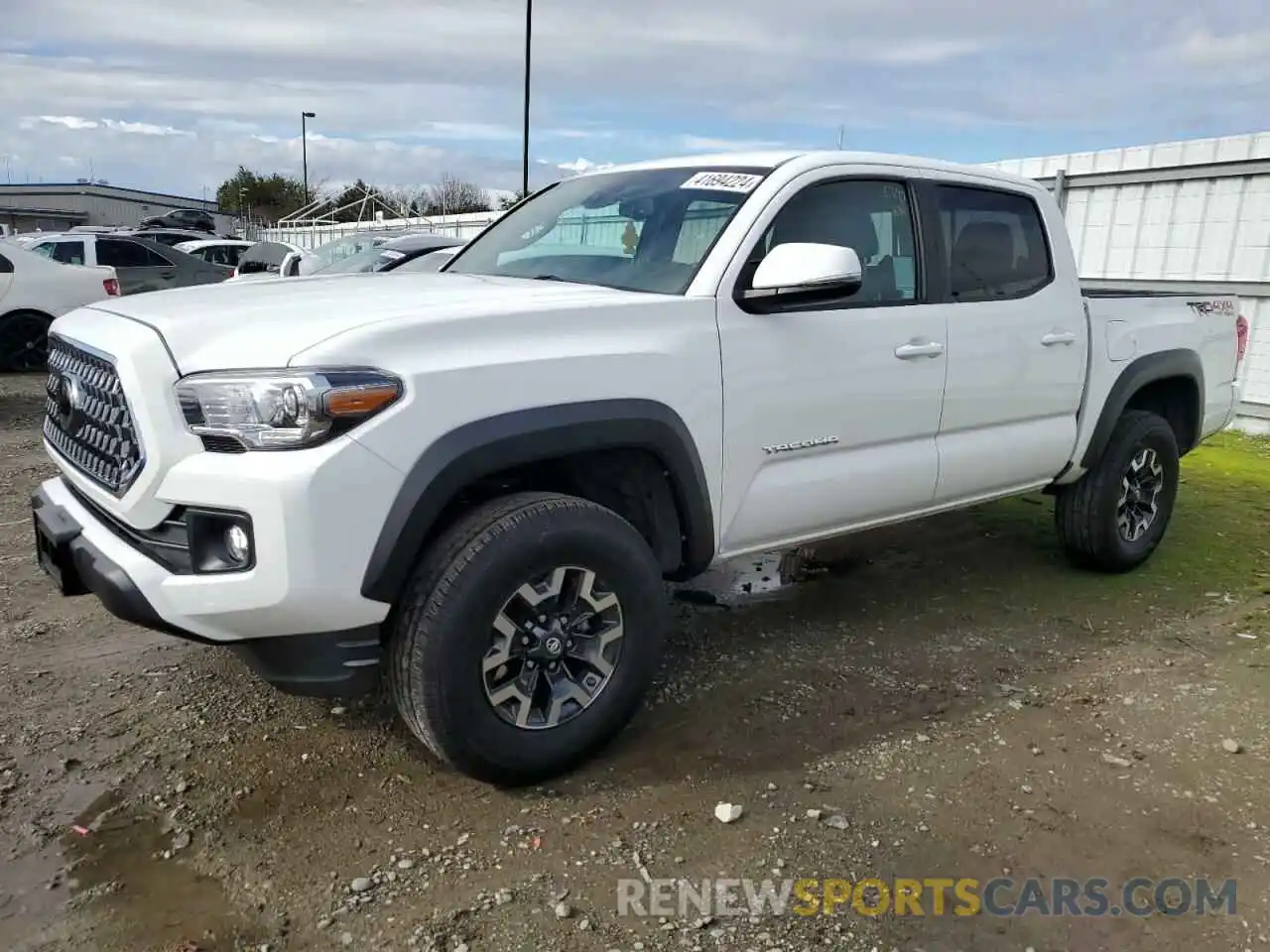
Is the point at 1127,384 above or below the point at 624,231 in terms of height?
below

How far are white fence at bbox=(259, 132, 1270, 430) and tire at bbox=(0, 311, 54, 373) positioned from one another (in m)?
10.4

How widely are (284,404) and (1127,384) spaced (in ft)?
13.1

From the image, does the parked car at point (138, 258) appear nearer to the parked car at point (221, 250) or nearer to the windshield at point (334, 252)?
the windshield at point (334, 252)

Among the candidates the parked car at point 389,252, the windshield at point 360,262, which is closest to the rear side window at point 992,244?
the parked car at point 389,252

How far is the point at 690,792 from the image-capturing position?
3053 millimetres

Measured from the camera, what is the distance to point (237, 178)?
68000 mm

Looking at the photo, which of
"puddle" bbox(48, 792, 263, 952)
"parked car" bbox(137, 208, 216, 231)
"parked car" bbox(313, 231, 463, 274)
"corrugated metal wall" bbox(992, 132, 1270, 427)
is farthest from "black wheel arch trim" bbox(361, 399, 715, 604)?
"parked car" bbox(137, 208, 216, 231)

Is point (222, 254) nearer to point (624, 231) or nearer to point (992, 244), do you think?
point (624, 231)

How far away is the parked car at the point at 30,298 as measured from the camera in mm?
10375

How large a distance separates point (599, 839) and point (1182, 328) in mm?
4125

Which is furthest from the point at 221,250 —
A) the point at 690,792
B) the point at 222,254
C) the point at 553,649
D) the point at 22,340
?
the point at 690,792

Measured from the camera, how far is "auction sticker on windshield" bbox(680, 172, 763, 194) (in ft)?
11.7

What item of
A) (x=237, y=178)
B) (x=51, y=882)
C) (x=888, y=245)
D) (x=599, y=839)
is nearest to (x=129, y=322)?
(x=51, y=882)

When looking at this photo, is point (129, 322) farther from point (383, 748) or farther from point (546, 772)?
point (546, 772)
